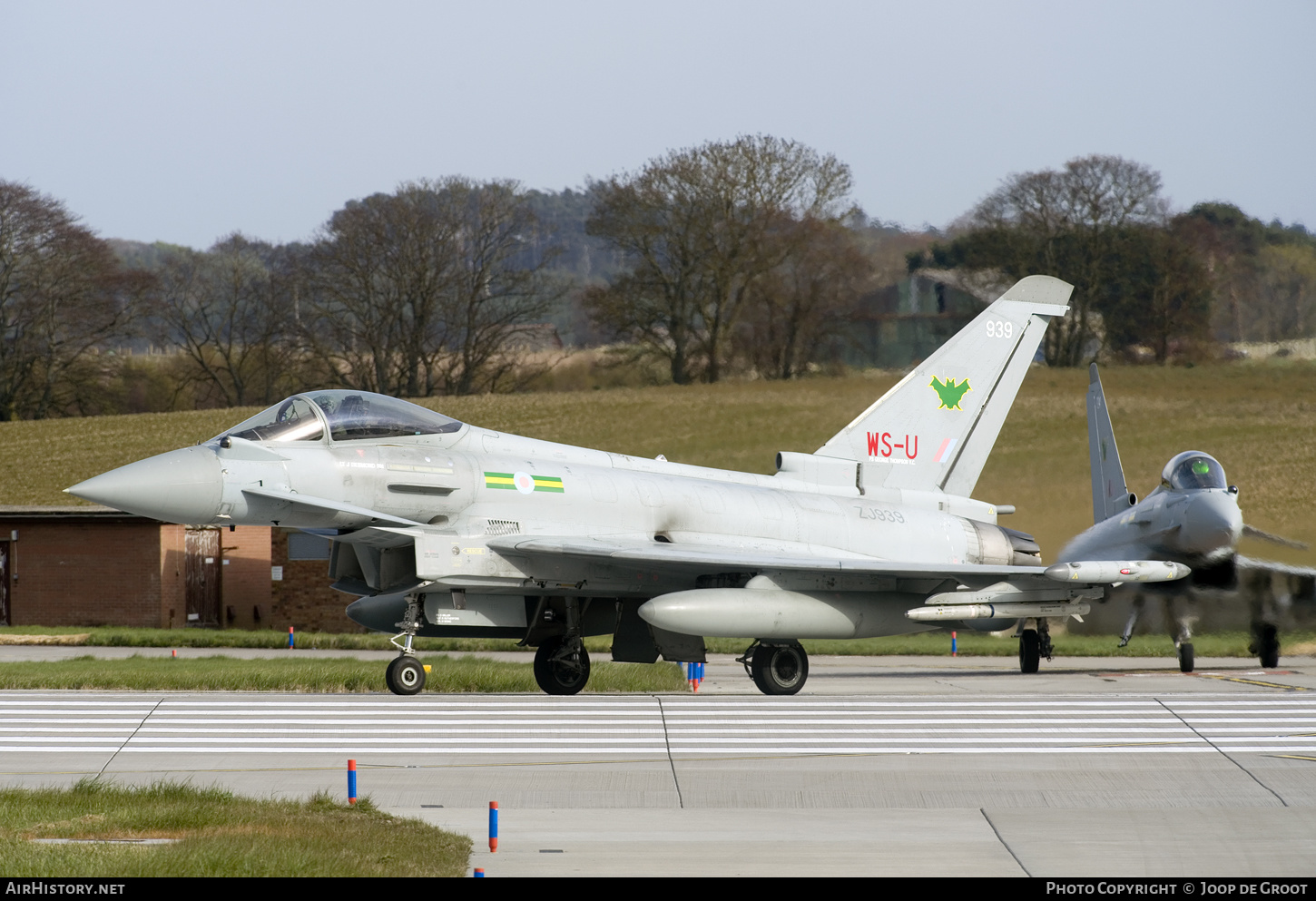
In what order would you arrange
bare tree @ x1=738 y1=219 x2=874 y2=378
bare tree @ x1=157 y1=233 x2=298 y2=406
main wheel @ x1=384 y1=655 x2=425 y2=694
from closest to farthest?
main wheel @ x1=384 y1=655 x2=425 y2=694 → bare tree @ x1=738 y1=219 x2=874 y2=378 → bare tree @ x1=157 y1=233 x2=298 y2=406

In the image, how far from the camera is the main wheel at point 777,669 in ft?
48.8

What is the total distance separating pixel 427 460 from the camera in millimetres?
13664

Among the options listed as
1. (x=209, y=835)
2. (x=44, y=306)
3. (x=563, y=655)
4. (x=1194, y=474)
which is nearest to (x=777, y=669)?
(x=563, y=655)

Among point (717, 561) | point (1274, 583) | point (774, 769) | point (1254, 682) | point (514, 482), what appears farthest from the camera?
point (1274, 583)

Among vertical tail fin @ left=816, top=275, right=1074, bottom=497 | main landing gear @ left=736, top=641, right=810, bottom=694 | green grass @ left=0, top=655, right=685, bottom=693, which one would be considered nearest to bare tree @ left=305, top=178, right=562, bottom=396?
green grass @ left=0, top=655, right=685, bottom=693

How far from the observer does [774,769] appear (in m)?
9.77

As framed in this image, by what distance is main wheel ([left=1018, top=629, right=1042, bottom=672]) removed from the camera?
62.7ft

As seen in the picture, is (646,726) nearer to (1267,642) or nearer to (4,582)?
(1267,642)

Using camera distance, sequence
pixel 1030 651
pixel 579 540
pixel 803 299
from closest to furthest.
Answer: pixel 579 540 < pixel 1030 651 < pixel 803 299

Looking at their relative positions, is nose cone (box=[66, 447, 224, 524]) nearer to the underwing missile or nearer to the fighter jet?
the underwing missile

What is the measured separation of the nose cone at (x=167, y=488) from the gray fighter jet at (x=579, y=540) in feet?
0.06

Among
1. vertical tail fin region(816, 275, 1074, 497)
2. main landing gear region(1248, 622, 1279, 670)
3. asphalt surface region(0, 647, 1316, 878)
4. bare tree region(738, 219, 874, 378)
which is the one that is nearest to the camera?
asphalt surface region(0, 647, 1316, 878)

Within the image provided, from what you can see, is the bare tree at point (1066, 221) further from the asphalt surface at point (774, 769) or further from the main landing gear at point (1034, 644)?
the asphalt surface at point (774, 769)

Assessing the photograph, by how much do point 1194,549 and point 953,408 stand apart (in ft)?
14.2
